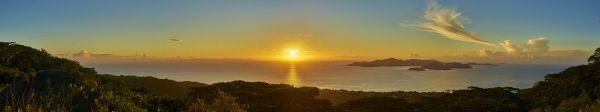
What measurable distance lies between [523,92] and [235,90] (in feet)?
78.0

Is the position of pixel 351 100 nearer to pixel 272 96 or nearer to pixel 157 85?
pixel 272 96

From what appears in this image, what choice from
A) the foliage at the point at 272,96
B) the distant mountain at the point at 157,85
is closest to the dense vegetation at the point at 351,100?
the foliage at the point at 272,96

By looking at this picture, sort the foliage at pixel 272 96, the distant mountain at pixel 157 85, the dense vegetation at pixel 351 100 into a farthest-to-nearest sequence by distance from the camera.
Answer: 1. the distant mountain at pixel 157 85
2. the foliage at pixel 272 96
3. the dense vegetation at pixel 351 100

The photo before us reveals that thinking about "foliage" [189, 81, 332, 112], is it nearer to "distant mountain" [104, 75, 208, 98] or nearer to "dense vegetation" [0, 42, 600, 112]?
"dense vegetation" [0, 42, 600, 112]

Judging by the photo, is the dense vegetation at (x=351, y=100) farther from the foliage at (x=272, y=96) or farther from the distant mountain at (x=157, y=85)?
the distant mountain at (x=157, y=85)

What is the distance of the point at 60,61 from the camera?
151ft

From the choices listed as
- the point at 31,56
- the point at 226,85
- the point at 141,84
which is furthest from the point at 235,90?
the point at 141,84

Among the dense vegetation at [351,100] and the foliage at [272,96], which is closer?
the dense vegetation at [351,100]

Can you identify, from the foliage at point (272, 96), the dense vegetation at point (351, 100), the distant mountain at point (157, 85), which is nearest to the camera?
the dense vegetation at point (351, 100)

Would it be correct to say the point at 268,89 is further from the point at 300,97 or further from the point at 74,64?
the point at 74,64

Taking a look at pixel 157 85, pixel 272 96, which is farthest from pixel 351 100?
Result: pixel 157 85

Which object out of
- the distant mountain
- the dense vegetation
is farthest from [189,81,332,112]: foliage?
the distant mountain

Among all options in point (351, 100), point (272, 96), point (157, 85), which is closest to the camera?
point (351, 100)

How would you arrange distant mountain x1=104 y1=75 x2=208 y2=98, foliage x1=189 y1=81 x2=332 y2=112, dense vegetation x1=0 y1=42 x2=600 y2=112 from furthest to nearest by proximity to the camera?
distant mountain x1=104 y1=75 x2=208 y2=98 → foliage x1=189 y1=81 x2=332 y2=112 → dense vegetation x1=0 y1=42 x2=600 y2=112
